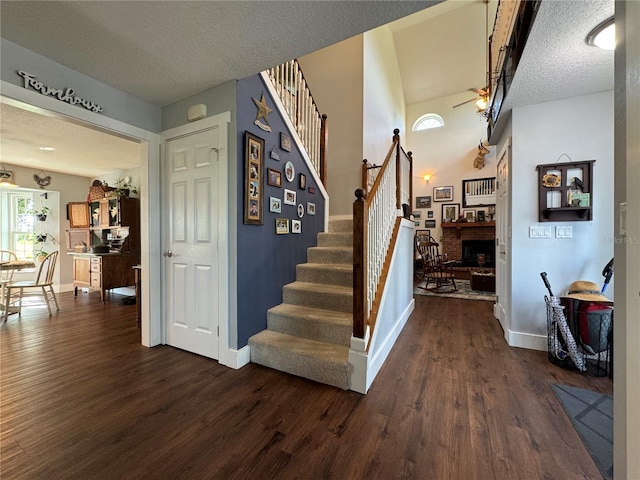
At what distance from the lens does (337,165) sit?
4.53 m

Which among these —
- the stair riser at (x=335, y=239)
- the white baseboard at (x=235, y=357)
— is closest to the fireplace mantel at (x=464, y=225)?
the stair riser at (x=335, y=239)

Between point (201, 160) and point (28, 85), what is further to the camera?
point (201, 160)

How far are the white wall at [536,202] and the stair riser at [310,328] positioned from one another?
1.92m

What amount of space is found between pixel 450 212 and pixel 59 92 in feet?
26.6

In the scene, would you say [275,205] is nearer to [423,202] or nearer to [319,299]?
[319,299]

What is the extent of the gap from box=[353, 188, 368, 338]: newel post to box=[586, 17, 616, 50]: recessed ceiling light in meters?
1.68

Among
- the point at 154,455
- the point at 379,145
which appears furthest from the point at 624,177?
the point at 379,145

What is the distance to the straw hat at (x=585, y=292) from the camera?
2.22m

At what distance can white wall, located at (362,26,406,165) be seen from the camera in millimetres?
4402

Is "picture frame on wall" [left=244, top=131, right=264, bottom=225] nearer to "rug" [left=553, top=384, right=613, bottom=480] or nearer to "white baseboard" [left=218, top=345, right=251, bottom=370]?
"white baseboard" [left=218, top=345, right=251, bottom=370]

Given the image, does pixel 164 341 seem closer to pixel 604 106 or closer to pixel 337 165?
pixel 337 165

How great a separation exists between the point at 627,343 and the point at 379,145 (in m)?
4.72

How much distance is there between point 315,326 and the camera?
235 centimetres

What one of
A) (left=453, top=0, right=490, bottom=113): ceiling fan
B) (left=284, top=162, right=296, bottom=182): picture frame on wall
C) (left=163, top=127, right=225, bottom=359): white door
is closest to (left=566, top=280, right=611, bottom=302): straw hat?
(left=453, top=0, right=490, bottom=113): ceiling fan
